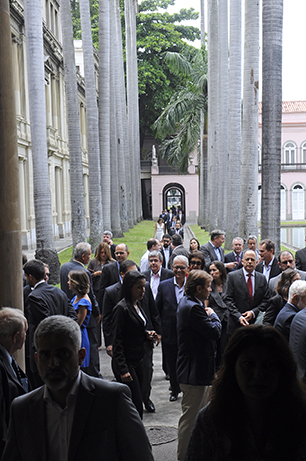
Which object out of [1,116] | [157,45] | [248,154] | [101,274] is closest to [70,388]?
[1,116]

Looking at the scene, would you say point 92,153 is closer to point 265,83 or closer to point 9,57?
point 265,83

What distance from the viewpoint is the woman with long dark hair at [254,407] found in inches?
89.2

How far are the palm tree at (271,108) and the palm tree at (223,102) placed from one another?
12.0 metres

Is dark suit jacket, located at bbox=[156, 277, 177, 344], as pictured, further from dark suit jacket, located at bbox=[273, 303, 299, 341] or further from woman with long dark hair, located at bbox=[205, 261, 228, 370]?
dark suit jacket, located at bbox=[273, 303, 299, 341]

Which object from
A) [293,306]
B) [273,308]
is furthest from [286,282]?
[293,306]

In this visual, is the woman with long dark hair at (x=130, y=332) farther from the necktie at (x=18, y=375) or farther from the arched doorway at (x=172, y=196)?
the arched doorway at (x=172, y=196)

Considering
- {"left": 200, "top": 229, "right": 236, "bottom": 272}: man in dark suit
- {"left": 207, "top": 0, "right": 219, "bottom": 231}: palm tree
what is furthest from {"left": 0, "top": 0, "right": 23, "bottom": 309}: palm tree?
{"left": 207, "top": 0, "right": 219, "bottom": 231}: palm tree

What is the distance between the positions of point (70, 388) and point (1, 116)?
3102 millimetres

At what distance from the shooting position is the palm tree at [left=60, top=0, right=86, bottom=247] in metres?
18.5

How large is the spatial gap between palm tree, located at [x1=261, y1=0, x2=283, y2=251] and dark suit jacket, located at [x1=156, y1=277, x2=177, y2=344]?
6.03 meters

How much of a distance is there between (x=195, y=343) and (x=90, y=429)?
9.08 ft

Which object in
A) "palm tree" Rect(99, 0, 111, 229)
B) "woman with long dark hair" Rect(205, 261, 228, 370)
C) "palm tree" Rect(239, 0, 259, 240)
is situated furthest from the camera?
"palm tree" Rect(99, 0, 111, 229)

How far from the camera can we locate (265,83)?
12516 millimetres

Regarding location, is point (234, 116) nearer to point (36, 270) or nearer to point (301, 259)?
point (301, 259)
